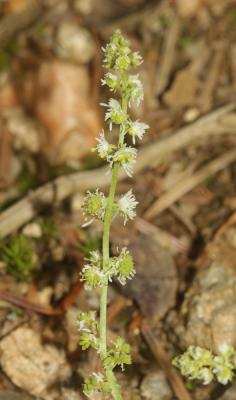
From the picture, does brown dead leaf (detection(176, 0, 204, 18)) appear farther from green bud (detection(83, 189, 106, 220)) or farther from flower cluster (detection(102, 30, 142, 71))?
Answer: green bud (detection(83, 189, 106, 220))

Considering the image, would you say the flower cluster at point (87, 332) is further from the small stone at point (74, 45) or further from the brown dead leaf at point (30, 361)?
the small stone at point (74, 45)

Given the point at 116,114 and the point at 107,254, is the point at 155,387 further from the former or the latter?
the point at 116,114

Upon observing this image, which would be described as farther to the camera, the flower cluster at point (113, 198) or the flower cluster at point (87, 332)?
the flower cluster at point (87, 332)

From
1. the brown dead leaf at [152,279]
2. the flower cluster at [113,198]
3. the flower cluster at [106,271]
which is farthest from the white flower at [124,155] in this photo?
the brown dead leaf at [152,279]

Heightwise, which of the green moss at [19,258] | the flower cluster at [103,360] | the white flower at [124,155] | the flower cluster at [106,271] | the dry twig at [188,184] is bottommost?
the flower cluster at [103,360]

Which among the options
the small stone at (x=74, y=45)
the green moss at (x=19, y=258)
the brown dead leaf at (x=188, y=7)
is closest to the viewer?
the green moss at (x=19, y=258)

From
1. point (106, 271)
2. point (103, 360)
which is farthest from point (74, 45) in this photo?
point (103, 360)

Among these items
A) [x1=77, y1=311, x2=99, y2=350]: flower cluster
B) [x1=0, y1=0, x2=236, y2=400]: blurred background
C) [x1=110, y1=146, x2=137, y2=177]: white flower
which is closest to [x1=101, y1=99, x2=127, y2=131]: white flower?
[x1=110, y1=146, x2=137, y2=177]: white flower
